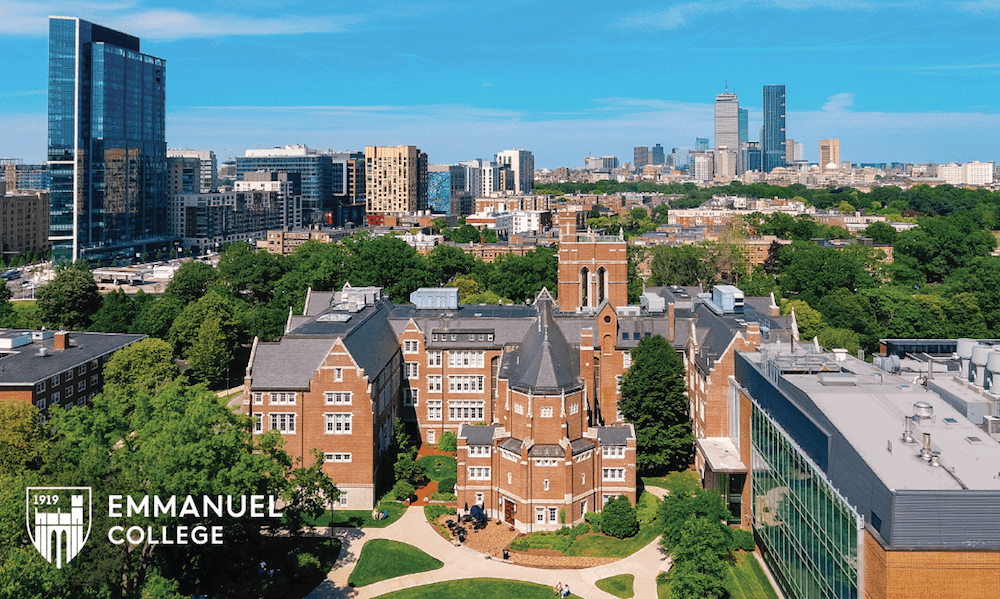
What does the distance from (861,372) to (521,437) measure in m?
27.3

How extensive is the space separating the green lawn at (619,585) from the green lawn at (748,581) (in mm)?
6745

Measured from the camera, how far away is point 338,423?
74688 mm

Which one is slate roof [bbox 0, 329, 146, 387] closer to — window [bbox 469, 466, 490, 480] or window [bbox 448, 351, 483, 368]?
window [bbox 448, 351, 483, 368]

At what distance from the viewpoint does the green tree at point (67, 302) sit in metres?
130

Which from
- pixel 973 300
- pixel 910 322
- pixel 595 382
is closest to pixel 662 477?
pixel 595 382

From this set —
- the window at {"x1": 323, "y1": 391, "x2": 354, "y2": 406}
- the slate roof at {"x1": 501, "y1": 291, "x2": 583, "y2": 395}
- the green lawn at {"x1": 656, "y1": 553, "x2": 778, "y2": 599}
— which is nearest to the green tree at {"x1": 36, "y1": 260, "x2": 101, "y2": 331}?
the window at {"x1": 323, "y1": 391, "x2": 354, "y2": 406}

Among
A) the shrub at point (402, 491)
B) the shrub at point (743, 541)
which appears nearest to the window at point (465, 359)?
the shrub at point (402, 491)

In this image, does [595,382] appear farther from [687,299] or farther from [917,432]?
[917,432]

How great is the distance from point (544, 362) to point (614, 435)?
8.89 metres

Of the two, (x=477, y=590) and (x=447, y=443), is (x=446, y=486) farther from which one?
(x=477, y=590)

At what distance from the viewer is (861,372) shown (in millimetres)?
63594

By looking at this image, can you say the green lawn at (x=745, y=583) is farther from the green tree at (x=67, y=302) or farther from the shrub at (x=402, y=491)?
the green tree at (x=67, y=302)

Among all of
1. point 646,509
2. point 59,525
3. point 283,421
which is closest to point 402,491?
point 283,421

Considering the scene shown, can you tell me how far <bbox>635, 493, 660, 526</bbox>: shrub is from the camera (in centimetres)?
7088
